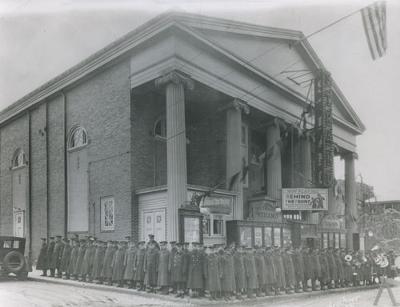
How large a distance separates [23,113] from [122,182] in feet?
32.9

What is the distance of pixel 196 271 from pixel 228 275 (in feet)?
2.79

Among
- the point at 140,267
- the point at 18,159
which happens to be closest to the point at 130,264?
the point at 140,267

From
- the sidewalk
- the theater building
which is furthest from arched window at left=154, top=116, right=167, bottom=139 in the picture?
the sidewalk

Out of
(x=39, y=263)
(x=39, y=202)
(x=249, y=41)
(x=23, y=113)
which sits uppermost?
(x=249, y=41)

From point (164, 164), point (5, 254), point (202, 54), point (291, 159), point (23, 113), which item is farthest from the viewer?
point (291, 159)

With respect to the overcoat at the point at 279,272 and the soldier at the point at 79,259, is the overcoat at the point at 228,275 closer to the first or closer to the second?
the overcoat at the point at 279,272

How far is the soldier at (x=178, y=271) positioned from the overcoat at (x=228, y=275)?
107 centimetres

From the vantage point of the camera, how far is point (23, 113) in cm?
2684

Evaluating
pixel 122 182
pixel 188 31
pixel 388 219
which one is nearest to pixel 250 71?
pixel 188 31

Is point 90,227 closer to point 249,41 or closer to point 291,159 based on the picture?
point 249,41

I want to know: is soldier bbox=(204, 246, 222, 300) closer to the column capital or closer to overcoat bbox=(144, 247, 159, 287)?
overcoat bbox=(144, 247, 159, 287)

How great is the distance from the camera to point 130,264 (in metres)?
15.0

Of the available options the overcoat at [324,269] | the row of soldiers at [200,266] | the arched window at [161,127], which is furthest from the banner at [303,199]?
the arched window at [161,127]

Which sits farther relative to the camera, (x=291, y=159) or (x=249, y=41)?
(x=291, y=159)
